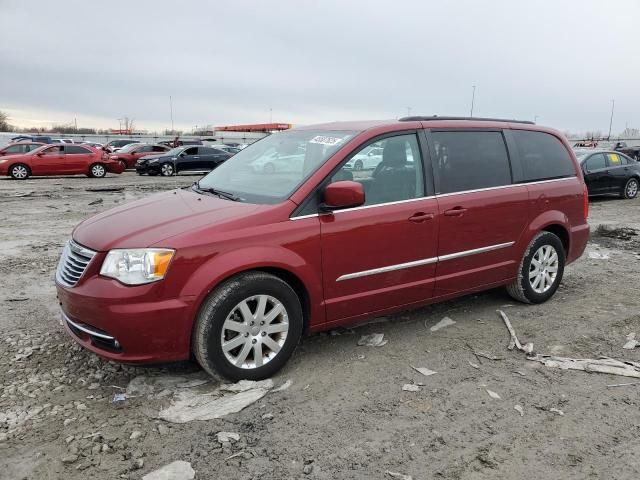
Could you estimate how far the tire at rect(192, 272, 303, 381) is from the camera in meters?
3.37

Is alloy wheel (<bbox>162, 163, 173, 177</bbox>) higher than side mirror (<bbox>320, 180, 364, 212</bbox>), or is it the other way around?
side mirror (<bbox>320, 180, 364, 212</bbox>)

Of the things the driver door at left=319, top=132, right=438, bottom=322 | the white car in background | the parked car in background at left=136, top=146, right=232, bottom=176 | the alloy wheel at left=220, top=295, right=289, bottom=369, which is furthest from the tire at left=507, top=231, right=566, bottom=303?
the parked car in background at left=136, top=146, right=232, bottom=176

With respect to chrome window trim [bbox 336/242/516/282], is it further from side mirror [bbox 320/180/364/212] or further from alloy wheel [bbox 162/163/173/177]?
alloy wheel [bbox 162/163/173/177]

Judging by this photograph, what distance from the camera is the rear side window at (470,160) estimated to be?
4469mm

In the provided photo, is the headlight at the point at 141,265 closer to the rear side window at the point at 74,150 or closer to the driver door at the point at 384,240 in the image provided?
the driver door at the point at 384,240

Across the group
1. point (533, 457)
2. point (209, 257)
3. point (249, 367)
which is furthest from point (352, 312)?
point (533, 457)

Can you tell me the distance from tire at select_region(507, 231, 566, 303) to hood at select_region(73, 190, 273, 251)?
2.81 meters

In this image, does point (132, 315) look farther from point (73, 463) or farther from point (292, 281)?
point (292, 281)

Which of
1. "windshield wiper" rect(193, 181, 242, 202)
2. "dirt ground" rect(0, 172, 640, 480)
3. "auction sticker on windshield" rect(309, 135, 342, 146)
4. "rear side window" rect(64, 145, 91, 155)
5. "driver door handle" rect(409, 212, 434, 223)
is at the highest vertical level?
"auction sticker on windshield" rect(309, 135, 342, 146)

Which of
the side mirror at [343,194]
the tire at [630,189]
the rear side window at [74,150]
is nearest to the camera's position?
the side mirror at [343,194]

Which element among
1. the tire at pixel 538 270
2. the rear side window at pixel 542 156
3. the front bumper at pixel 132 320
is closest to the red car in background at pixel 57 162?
the front bumper at pixel 132 320

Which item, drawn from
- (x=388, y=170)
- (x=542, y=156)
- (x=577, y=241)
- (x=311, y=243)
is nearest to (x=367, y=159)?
(x=388, y=170)

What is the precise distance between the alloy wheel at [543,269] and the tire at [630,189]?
39.5ft

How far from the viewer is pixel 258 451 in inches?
112
